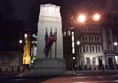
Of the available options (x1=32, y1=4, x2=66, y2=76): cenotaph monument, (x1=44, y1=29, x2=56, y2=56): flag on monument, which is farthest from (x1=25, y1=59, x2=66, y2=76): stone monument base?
(x1=44, y1=29, x2=56, y2=56): flag on monument

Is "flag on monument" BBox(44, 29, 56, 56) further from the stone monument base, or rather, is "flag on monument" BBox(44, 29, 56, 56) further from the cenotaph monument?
the stone monument base

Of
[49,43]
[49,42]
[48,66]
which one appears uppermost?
[49,42]

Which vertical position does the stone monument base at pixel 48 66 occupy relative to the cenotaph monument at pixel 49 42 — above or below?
below

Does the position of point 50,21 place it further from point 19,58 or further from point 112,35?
point 112,35

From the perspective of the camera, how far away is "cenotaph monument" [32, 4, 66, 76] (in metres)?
30.1

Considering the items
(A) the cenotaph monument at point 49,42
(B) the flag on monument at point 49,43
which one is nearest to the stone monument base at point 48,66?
(A) the cenotaph monument at point 49,42

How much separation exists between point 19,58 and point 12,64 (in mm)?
2843

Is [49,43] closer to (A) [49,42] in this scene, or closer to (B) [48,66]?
(A) [49,42]

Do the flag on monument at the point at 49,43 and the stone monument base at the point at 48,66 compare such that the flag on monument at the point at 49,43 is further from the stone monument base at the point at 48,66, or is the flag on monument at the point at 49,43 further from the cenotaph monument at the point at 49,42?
the stone monument base at the point at 48,66

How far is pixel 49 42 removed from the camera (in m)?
31.2

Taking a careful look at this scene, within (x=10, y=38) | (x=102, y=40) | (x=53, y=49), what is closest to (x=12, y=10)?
(x=10, y=38)

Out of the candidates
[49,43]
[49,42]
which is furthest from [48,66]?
[49,42]

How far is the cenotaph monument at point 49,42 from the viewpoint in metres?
30.1

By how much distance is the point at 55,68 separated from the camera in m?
30.1
